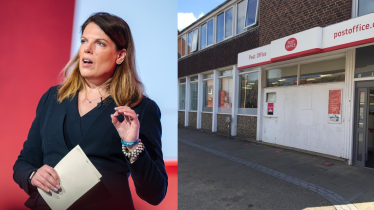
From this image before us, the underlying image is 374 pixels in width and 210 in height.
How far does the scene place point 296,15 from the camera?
792cm

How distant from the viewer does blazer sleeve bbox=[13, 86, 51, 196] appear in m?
1.65

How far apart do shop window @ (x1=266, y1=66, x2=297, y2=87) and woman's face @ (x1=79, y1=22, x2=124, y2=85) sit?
7.82m

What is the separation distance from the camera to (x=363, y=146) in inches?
239

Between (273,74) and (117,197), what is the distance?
8.48m

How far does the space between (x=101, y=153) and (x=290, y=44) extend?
6.55 meters

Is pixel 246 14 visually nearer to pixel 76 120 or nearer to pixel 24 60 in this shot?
pixel 24 60

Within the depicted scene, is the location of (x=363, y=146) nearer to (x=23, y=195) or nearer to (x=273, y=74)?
(x=273, y=74)

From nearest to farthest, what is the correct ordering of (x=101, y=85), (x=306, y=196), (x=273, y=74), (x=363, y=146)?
1. (x=101, y=85)
2. (x=306, y=196)
3. (x=363, y=146)
4. (x=273, y=74)

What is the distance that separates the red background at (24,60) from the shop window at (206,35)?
37.9 ft

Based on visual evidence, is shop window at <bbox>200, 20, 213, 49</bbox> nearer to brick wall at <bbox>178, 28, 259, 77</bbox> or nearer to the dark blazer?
brick wall at <bbox>178, 28, 259, 77</bbox>

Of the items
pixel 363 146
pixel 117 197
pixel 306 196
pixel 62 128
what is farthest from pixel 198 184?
pixel 363 146

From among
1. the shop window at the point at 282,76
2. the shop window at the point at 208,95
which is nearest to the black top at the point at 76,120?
the shop window at the point at 282,76

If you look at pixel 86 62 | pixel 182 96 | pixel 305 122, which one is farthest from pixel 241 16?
pixel 86 62

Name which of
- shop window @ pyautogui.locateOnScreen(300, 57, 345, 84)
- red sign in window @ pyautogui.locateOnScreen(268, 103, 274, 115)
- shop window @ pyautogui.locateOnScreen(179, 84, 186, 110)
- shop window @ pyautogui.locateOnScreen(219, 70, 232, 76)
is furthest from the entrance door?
shop window @ pyautogui.locateOnScreen(179, 84, 186, 110)
